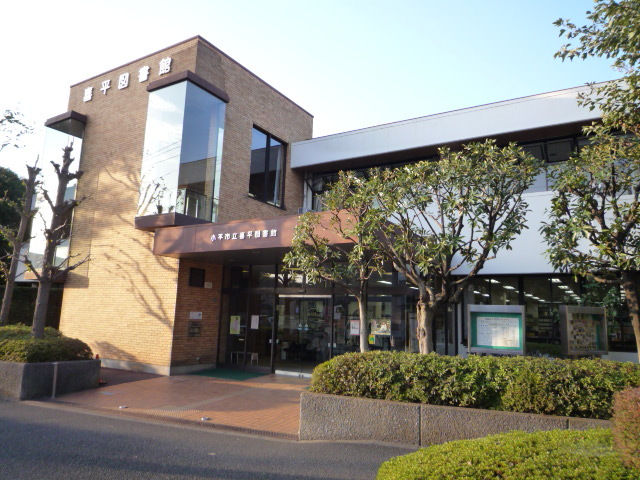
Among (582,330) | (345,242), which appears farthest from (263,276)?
(582,330)

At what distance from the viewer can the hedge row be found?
5.88m

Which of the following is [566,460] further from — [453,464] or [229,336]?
[229,336]

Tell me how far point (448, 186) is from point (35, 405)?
8.67 metres

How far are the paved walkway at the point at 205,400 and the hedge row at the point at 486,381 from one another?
54.7 inches

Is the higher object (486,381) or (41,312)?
(41,312)

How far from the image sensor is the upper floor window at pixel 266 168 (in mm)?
15827

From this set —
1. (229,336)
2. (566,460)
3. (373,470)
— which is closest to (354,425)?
(373,470)

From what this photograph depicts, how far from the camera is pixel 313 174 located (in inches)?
701

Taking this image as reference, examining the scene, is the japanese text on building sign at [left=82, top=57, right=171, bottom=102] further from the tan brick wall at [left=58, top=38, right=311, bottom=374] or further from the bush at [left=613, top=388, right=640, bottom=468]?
the bush at [left=613, top=388, right=640, bottom=468]

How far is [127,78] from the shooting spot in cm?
1577

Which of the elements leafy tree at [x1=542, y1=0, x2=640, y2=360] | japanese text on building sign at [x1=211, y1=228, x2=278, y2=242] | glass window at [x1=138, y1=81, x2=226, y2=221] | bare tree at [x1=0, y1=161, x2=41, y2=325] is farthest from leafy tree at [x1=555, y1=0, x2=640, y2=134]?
bare tree at [x1=0, y1=161, x2=41, y2=325]

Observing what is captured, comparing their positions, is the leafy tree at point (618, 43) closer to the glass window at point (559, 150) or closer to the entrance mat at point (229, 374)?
the glass window at point (559, 150)

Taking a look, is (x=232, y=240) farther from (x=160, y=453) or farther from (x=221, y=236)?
(x=160, y=453)

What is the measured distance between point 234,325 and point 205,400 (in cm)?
484
